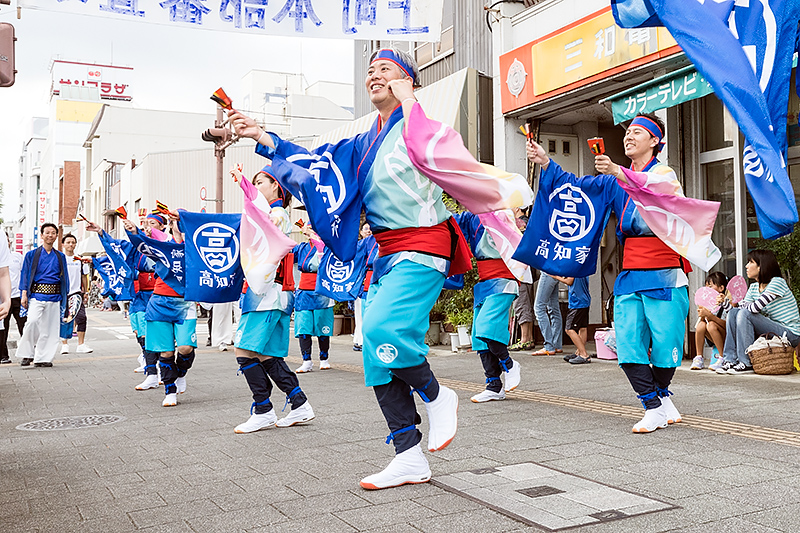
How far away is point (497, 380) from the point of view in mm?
6664

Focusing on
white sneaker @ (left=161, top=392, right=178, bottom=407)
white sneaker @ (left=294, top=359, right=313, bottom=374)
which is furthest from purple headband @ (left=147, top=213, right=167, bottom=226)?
white sneaker @ (left=294, top=359, right=313, bottom=374)

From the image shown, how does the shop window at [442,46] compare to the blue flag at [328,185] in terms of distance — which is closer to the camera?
the blue flag at [328,185]

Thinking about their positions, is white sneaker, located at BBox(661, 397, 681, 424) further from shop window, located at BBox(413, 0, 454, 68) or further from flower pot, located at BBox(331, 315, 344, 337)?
flower pot, located at BBox(331, 315, 344, 337)

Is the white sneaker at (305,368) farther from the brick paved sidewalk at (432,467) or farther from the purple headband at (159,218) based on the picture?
the purple headband at (159,218)

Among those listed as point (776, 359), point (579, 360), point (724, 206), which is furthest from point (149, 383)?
point (724, 206)

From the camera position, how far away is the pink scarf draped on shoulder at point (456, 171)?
11.9 ft

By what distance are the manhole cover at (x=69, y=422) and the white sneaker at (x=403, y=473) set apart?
323 centimetres

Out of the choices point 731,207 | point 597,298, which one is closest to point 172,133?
point 597,298

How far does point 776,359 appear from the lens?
780cm

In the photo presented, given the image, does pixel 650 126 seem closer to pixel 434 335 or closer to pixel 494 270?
pixel 494 270

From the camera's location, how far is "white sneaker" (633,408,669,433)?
493cm

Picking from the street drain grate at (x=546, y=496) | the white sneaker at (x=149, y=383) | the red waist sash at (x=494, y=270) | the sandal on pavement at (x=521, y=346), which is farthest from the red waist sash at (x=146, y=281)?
the street drain grate at (x=546, y=496)

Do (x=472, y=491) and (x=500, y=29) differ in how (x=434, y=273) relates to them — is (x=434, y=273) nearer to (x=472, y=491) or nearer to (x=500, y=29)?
(x=472, y=491)

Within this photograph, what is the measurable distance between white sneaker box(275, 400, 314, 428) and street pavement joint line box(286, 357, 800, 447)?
2.11m
